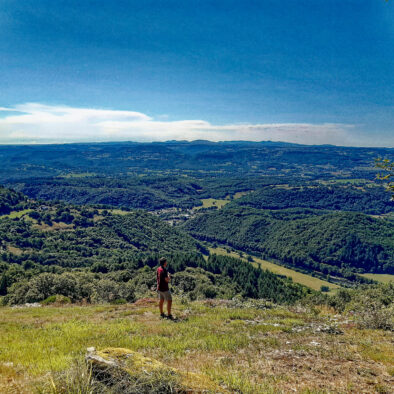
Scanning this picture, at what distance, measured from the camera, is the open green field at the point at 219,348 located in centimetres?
752

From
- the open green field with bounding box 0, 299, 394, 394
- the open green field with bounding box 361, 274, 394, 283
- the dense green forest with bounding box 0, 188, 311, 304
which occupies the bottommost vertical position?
the open green field with bounding box 361, 274, 394, 283

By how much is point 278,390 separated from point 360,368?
4193mm

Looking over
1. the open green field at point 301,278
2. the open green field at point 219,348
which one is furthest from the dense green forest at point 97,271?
the open green field at point 301,278

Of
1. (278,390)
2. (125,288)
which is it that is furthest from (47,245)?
(278,390)

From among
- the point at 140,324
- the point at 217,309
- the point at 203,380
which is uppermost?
the point at 203,380

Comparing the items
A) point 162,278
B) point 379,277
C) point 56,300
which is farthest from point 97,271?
point 379,277

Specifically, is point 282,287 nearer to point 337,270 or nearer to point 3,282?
point 3,282

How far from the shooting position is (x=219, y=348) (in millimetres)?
10977

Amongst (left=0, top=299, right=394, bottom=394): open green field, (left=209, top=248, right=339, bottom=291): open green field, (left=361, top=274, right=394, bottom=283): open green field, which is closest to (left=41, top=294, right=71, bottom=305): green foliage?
(left=0, top=299, right=394, bottom=394): open green field

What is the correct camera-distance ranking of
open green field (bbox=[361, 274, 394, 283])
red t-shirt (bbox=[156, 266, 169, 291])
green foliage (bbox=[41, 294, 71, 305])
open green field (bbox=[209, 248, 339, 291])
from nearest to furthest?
red t-shirt (bbox=[156, 266, 169, 291]) < green foliage (bbox=[41, 294, 71, 305]) < open green field (bbox=[209, 248, 339, 291]) < open green field (bbox=[361, 274, 394, 283])

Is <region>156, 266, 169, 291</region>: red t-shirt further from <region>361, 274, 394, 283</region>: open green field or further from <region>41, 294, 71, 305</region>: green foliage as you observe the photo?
<region>361, 274, 394, 283</region>: open green field

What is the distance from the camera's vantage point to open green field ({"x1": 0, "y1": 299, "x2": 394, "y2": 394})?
7520 millimetres

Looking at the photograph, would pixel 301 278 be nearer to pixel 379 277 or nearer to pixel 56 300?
pixel 379 277

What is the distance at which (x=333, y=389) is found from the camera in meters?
7.51
